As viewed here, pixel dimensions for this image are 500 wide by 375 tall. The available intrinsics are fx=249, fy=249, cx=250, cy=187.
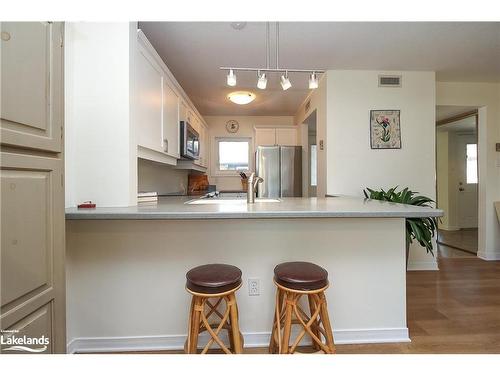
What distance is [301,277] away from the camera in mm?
1297

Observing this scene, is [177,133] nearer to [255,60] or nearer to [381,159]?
[255,60]

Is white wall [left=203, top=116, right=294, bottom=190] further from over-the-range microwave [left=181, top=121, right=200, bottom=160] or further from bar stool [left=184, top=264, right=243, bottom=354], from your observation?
bar stool [left=184, top=264, right=243, bottom=354]

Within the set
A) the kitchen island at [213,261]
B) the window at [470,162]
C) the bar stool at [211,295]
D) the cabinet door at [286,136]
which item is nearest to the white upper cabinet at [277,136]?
the cabinet door at [286,136]

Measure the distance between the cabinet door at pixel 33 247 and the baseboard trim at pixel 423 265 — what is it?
359 cm

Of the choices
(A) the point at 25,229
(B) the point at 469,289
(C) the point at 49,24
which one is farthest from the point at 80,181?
(B) the point at 469,289

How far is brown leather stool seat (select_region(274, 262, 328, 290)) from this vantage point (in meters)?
1.28

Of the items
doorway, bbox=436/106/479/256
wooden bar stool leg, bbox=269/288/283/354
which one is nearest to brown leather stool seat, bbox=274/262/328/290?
wooden bar stool leg, bbox=269/288/283/354

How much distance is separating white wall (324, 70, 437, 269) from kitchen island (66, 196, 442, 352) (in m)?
1.47

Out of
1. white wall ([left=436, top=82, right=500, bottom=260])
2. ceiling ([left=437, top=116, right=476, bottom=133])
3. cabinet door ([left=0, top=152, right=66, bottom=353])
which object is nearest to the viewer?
cabinet door ([left=0, top=152, right=66, bottom=353])

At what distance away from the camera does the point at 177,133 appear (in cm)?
271

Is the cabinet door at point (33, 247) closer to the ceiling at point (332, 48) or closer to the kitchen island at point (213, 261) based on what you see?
the kitchen island at point (213, 261)

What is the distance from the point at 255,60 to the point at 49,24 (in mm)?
1975

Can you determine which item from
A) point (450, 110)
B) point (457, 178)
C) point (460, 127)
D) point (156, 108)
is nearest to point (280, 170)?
point (156, 108)

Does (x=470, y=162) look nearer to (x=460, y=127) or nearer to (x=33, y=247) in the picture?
(x=460, y=127)
